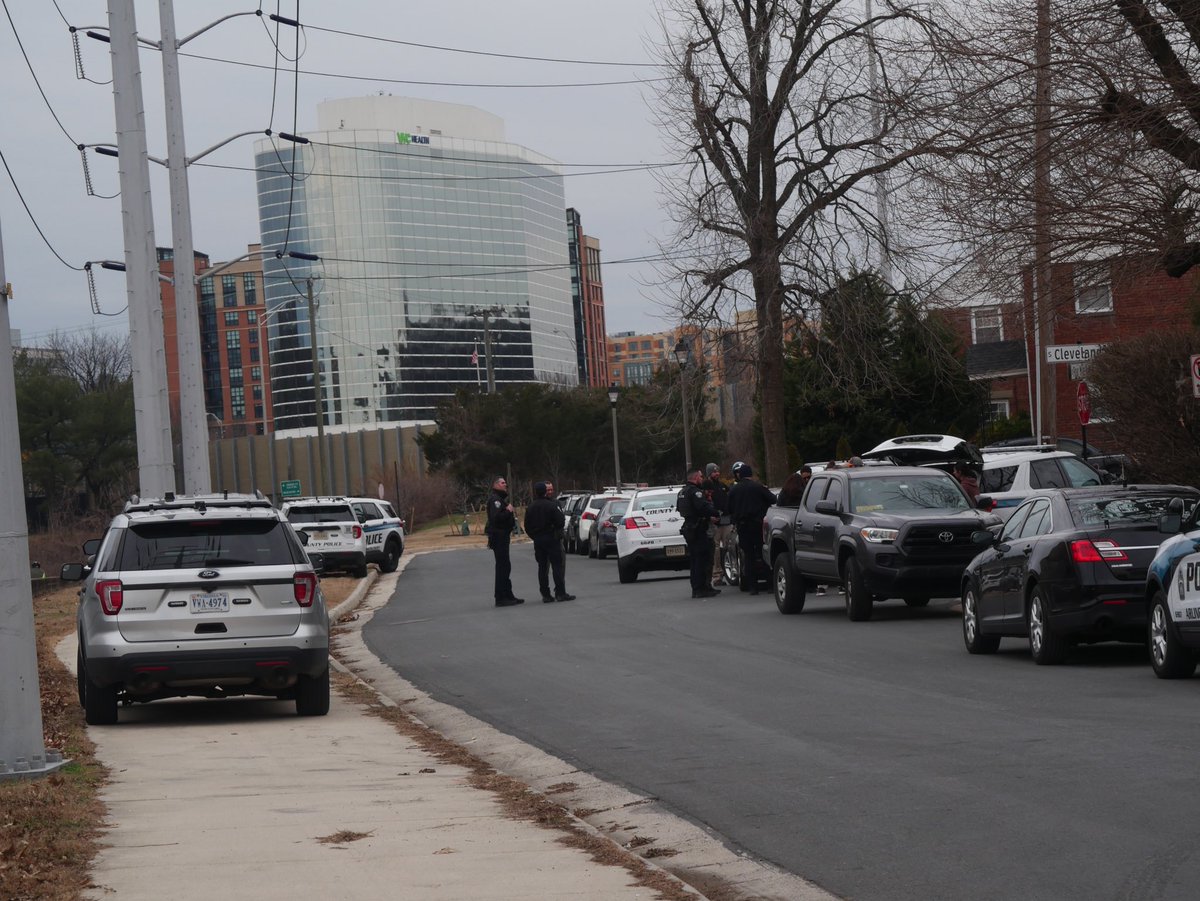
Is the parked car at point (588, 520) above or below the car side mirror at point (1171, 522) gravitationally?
below

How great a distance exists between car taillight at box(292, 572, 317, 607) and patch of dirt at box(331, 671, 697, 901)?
1.16 metres

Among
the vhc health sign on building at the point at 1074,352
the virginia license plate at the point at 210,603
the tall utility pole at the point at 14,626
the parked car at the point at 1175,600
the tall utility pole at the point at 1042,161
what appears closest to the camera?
the tall utility pole at the point at 14,626

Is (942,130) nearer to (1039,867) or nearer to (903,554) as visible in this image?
(903,554)

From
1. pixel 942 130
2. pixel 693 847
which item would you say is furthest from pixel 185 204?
pixel 693 847

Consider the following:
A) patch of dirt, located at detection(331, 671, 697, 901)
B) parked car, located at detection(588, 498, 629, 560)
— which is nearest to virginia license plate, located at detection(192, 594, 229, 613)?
patch of dirt, located at detection(331, 671, 697, 901)

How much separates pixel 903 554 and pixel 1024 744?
9.80m

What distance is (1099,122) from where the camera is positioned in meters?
16.8

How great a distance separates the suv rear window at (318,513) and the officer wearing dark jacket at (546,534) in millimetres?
11344

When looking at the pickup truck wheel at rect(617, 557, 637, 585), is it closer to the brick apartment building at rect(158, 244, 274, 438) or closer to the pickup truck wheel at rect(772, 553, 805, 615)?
the pickup truck wheel at rect(772, 553, 805, 615)

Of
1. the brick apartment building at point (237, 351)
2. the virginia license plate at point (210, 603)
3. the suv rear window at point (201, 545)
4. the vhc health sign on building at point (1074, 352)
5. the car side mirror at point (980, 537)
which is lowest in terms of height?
the car side mirror at point (980, 537)

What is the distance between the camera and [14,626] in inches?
405

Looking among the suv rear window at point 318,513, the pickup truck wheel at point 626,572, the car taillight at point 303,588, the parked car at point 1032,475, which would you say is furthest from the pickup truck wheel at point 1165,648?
the suv rear window at point 318,513

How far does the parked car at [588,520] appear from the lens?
4550 cm

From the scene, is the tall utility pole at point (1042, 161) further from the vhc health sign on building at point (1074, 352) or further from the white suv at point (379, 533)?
the white suv at point (379, 533)
